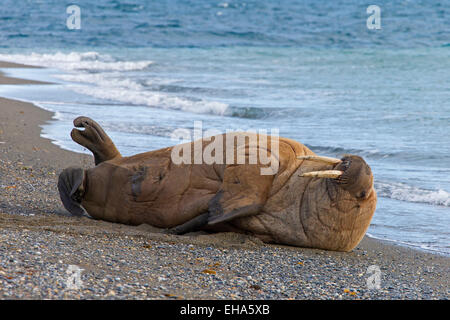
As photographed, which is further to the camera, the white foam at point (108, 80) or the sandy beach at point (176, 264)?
the white foam at point (108, 80)

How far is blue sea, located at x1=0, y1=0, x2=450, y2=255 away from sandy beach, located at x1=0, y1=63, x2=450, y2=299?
1.07 meters

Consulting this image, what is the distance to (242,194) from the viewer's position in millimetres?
5359

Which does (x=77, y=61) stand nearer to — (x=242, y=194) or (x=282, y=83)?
(x=282, y=83)

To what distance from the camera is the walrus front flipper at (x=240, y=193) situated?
530 centimetres

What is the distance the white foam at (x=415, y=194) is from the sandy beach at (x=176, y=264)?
5.35 ft

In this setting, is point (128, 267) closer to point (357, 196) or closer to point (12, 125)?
point (357, 196)

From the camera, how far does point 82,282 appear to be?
3.90 m

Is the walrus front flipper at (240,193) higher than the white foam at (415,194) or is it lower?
higher

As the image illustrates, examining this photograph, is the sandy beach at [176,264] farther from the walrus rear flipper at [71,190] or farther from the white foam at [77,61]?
the white foam at [77,61]

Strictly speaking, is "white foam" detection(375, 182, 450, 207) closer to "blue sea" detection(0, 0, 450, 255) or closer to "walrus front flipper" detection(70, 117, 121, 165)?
"blue sea" detection(0, 0, 450, 255)

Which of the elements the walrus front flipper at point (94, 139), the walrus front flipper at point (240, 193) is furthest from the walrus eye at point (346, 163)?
the walrus front flipper at point (94, 139)

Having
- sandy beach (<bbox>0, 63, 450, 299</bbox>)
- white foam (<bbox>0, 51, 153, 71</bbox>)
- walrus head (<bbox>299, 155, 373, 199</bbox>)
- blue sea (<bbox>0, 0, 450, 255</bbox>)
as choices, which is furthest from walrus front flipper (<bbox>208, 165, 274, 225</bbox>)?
white foam (<bbox>0, 51, 153, 71</bbox>)

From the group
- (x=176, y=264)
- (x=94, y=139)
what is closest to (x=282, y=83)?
(x=94, y=139)
